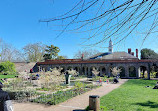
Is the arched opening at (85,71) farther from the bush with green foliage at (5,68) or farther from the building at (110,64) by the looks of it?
the bush with green foliage at (5,68)

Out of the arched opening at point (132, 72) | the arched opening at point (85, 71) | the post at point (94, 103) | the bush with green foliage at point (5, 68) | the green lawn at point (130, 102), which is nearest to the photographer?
the post at point (94, 103)

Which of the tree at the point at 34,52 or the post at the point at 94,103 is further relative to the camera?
the tree at the point at 34,52

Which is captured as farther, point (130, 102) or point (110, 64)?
point (110, 64)

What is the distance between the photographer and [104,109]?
6.72 m

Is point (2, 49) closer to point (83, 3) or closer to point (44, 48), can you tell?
point (44, 48)

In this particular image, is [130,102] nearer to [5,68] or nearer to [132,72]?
[132,72]

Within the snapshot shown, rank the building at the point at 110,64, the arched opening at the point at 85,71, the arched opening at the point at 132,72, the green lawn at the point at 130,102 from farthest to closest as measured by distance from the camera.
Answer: the arched opening at the point at 85,71 < the arched opening at the point at 132,72 < the building at the point at 110,64 < the green lawn at the point at 130,102

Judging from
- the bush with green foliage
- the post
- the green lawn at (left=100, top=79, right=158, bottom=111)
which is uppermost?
the bush with green foliage

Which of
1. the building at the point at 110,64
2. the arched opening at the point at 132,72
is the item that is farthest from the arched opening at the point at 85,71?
the arched opening at the point at 132,72

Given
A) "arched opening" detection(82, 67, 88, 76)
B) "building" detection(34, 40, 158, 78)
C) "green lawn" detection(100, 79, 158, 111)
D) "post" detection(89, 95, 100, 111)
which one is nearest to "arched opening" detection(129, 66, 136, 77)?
"building" detection(34, 40, 158, 78)

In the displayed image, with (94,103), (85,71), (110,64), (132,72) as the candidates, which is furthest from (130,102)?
(85,71)

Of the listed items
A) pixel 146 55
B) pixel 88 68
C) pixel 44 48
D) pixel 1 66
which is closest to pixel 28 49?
pixel 44 48

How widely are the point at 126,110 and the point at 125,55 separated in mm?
30408

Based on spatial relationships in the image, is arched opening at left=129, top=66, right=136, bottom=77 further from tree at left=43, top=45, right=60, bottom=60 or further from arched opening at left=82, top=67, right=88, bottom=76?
tree at left=43, top=45, right=60, bottom=60
